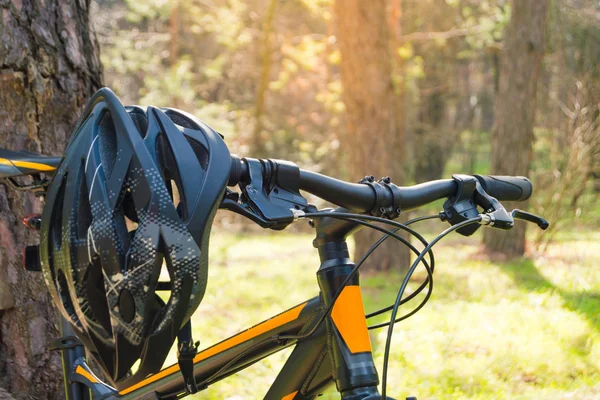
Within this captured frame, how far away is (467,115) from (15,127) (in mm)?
23163

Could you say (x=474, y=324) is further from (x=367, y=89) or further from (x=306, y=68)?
(x=306, y=68)

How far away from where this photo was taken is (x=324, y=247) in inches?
64.2

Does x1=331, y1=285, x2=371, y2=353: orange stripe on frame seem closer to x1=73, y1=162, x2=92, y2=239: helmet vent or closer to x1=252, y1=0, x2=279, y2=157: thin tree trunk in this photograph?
x1=73, y1=162, x2=92, y2=239: helmet vent

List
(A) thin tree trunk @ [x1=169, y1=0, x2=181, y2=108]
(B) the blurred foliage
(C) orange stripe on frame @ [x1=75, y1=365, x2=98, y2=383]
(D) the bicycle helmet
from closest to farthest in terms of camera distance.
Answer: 1. (D) the bicycle helmet
2. (C) orange stripe on frame @ [x1=75, y1=365, x2=98, y2=383]
3. (B) the blurred foliage
4. (A) thin tree trunk @ [x1=169, y1=0, x2=181, y2=108]

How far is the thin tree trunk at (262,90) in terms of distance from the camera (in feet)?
49.0

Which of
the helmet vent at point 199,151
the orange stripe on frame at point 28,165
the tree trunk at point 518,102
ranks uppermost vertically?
the tree trunk at point 518,102

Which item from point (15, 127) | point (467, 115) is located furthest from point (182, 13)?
point (15, 127)

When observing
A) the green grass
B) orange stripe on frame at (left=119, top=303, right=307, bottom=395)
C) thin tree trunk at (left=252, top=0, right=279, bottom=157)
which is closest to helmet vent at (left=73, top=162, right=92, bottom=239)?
orange stripe on frame at (left=119, top=303, right=307, bottom=395)

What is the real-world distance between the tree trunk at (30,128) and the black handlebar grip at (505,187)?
1.80 metres

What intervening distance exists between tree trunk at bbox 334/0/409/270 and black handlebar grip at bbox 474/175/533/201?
5683 millimetres

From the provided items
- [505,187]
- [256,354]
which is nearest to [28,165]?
[256,354]

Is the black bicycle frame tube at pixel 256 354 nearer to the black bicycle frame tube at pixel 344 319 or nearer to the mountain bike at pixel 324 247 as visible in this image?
the mountain bike at pixel 324 247

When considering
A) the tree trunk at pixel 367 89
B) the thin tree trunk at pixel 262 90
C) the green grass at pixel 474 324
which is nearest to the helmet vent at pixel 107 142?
the green grass at pixel 474 324

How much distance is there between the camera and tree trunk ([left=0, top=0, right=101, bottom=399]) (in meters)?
2.48
